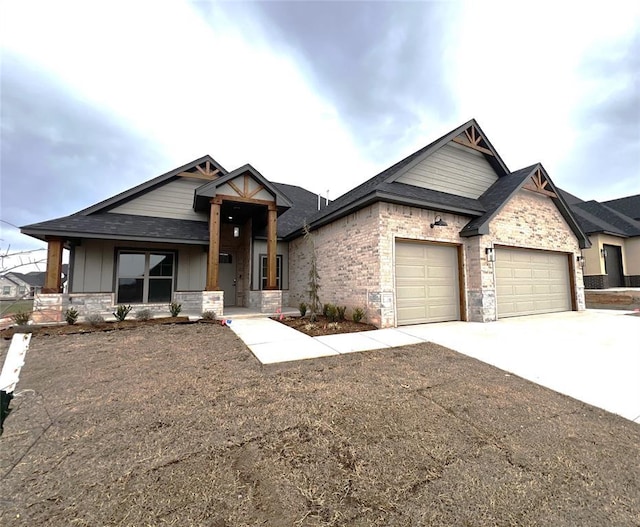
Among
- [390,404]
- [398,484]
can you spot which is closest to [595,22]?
[390,404]

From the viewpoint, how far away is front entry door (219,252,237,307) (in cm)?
1285

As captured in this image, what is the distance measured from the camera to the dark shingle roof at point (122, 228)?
8.27 m

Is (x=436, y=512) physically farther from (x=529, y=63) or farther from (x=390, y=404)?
(x=529, y=63)

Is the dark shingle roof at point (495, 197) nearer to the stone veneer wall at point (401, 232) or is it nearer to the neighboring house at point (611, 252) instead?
the stone veneer wall at point (401, 232)

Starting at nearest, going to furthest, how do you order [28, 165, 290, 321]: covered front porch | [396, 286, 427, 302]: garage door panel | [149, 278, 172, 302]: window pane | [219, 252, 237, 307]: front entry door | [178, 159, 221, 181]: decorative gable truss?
[396, 286, 427, 302]: garage door panel, [28, 165, 290, 321]: covered front porch, [149, 278, 172, 302]: window pane, [178, 159, 221, 181]: decorative gable truss, [219, 252, 237, 307]: front entry door

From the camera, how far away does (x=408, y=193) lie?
26.7 ft

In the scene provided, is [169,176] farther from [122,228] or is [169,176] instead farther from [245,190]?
[245,190]

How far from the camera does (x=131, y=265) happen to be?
10195 millimetres

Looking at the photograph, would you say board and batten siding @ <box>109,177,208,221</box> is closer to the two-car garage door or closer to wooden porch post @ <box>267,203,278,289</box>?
wooden porch post @ <box>267,203,278,289</box>

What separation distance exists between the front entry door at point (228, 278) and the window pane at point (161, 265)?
2.45 metres

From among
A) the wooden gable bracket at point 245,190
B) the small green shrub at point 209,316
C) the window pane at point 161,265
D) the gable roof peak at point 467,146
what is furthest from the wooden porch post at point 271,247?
the gable roof peak at point 467,146

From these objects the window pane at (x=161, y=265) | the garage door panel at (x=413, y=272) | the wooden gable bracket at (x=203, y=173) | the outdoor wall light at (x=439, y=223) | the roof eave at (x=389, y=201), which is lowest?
the garage door panel at (x=413, y=272)

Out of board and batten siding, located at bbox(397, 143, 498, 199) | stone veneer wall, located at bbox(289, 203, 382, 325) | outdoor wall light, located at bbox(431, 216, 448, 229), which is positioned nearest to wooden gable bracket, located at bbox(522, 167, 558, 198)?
board and batten siding, located at bbox(397, 143, 498, 199)

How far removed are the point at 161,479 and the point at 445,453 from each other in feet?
7.11
